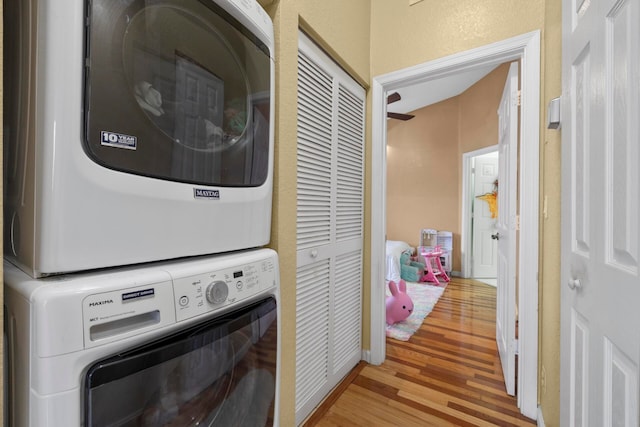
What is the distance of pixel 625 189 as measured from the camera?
2.11ft

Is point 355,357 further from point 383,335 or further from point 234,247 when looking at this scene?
point 234,247

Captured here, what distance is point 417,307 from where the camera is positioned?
10.5 feet

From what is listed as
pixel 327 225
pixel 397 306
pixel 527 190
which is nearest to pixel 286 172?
pixel 327 225

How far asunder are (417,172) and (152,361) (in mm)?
5046

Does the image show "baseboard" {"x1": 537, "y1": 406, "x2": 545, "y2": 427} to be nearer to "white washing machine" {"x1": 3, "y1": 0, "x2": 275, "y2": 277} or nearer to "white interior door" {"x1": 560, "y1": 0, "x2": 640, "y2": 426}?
"white interior door" {"x1": 560, "y1": 0, "x2": 640, "y2": 426}

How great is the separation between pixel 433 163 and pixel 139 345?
16.5 ft

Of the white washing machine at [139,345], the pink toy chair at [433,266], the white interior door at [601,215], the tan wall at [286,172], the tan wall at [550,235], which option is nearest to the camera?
the white washing machine at [139,345]

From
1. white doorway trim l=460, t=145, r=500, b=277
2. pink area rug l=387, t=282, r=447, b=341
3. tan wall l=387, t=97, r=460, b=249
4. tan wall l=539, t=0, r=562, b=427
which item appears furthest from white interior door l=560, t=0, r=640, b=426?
tan wall l=387, t=97, r=460, b=249

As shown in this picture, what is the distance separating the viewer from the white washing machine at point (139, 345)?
466 mm

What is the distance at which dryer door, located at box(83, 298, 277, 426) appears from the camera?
525 millimetres

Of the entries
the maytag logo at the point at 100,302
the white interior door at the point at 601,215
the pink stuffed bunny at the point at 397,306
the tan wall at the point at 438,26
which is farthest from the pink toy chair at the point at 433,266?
the maytag logo at the point at 100,302

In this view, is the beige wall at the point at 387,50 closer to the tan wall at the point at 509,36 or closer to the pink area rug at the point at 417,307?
the tan wall at the point at 509,36

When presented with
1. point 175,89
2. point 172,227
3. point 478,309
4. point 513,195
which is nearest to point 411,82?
point 513,195

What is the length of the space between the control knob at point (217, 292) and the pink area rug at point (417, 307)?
6.92 feet
